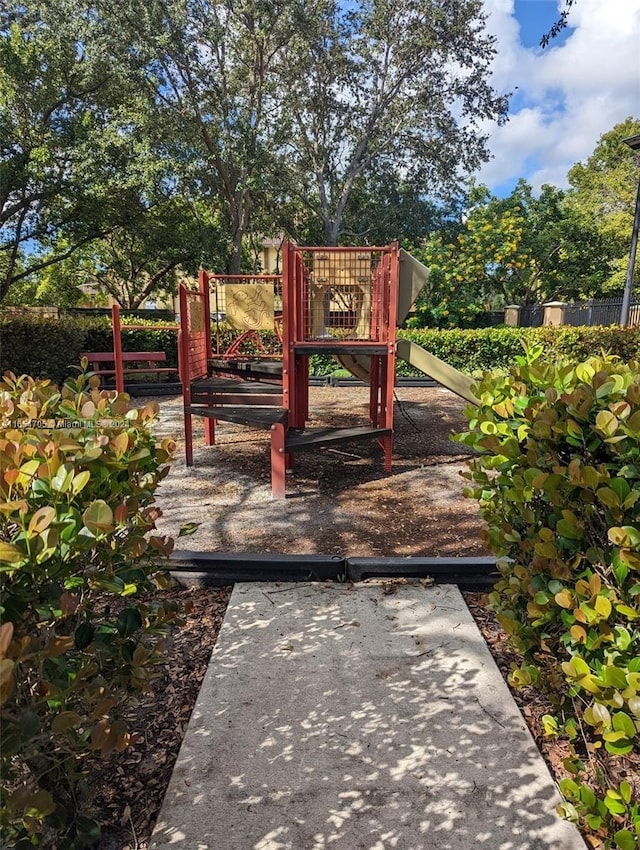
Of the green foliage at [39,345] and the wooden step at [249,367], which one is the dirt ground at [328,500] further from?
the green foliage at [39,345]

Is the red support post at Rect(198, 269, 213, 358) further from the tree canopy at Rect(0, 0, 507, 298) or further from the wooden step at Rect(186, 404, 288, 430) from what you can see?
the tree canopy at Rect(0, 0, 507, 298)

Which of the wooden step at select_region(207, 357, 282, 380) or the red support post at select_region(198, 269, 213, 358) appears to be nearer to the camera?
the wooden step at select_region(207, 357, 282, 380)

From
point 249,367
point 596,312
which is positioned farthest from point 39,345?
point 596,312

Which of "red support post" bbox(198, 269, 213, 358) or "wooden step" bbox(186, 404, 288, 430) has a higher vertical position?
"red support post" bbox(198, 269, 213, 358)

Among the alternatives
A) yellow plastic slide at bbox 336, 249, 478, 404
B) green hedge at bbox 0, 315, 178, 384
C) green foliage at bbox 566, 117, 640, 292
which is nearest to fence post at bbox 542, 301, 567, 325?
green foliage at bbox 566, 117, 640, 292

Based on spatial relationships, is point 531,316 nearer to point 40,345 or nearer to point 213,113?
point 213,113

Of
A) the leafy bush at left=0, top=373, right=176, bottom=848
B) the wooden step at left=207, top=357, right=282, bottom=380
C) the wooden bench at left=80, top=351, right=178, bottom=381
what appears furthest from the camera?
the wooden bench at left=80, top=351, right=178, bottom=381

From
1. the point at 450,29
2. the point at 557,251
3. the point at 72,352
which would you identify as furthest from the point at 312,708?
the point at 557,251

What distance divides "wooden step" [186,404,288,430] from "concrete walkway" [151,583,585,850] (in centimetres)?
230

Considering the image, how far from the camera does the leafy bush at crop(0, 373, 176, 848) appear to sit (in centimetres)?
104

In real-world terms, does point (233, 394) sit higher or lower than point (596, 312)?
lower

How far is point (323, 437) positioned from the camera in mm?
5113

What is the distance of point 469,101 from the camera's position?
19.3 m

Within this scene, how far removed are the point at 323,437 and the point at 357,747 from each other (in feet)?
11.2
